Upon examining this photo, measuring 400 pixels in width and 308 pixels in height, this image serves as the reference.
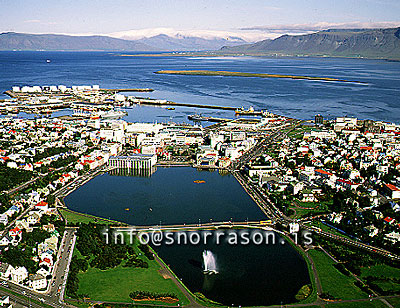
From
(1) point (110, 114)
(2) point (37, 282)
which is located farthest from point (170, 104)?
(2) point (37, 282)

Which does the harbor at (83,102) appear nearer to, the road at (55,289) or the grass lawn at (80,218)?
the grass lawn at (80,218)

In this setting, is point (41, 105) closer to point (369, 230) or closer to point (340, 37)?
point (369, 230)

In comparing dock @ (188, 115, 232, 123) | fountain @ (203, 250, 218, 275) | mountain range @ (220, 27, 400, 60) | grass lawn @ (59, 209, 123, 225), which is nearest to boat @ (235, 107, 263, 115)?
dock @ (188, 115, 232, 123)

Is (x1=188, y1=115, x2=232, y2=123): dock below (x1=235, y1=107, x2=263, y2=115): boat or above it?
below

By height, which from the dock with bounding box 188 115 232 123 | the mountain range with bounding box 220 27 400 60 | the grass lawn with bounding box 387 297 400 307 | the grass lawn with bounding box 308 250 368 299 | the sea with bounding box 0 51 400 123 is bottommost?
the grass lawn with bounding box 387 297 400 307

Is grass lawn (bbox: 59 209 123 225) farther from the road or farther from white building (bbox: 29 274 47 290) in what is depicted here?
white building (bbox: 29 274 47 290)

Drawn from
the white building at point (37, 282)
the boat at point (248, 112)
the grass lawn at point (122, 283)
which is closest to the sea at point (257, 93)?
the boat at point (248, 112)
